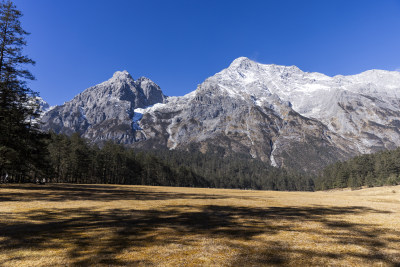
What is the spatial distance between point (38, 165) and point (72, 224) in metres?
32.3

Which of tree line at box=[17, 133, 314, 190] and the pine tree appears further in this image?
tree line at box=[17, 133, 314, 190]

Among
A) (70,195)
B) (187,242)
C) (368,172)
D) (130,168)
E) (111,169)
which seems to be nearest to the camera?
(187,242)

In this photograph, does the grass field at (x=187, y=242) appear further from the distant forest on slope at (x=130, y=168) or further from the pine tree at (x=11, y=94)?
the distant forest on slope at (x=130, y=168)

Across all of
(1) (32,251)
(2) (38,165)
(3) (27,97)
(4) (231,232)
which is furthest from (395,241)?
(2) (38,165)

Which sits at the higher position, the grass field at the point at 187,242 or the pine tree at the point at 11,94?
the pine tree at the point at 11,94

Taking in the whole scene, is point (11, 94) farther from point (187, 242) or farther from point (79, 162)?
point (79, 162)

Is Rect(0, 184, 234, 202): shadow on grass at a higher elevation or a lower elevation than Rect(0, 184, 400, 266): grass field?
lower

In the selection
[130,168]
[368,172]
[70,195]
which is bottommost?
[368,172]

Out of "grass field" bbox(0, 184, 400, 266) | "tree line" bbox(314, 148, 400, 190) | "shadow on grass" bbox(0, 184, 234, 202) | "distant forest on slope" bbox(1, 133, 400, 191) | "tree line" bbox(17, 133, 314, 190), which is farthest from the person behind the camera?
"tree line" bbox(314, 148, 400, 190)

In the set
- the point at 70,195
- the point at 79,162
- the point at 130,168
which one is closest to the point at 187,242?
the point at 70,195

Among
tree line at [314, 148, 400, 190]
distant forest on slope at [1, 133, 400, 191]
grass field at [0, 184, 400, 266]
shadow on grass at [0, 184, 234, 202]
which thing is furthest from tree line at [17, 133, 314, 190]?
tree line at [314, 148, 400, 190]

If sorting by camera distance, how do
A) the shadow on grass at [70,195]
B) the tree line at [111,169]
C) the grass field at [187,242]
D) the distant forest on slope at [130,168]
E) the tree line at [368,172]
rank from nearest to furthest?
the grass field at [187,242]
the shadow on grass at [70,195]
the tree line at [111,169]
the distant forest on slope at [130,168]
the tree line at [368,172]

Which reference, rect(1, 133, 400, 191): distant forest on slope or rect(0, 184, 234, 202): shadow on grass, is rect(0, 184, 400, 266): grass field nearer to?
rect(0, 184, 234, 202): shadow on grass

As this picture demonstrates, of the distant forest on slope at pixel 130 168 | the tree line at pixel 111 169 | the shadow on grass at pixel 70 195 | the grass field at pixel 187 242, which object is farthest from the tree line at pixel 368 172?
the grass field at pixel 187 242
